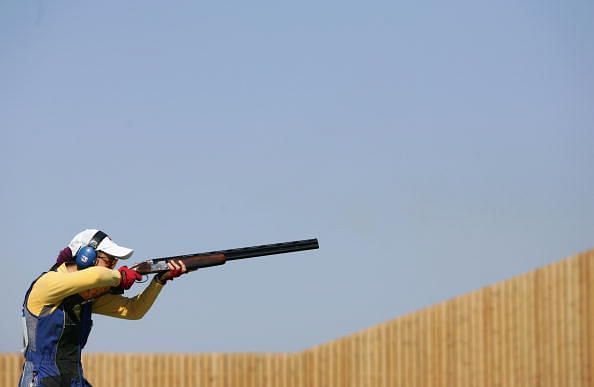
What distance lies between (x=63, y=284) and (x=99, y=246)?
392 millimetres

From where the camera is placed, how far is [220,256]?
8.49 meters

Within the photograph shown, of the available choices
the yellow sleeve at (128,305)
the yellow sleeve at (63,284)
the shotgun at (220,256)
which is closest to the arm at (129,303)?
the yellow sleeve at (128,305)

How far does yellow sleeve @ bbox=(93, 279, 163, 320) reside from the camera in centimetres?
753

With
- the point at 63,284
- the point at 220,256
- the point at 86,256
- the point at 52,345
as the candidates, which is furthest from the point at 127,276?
the point at 220,256

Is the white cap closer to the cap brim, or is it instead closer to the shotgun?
the cap brim

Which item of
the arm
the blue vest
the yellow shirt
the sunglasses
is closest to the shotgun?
the arm

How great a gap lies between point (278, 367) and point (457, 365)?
2.46 m

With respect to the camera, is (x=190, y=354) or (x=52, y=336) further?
(x=190, y=354)

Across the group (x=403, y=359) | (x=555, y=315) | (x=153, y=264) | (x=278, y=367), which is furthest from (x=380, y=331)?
(x=153, y=264)

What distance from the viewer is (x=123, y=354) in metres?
15.0

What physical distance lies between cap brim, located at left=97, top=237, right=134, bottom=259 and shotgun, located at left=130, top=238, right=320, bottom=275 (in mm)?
576

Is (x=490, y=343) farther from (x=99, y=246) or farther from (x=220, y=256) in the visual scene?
(x=99, y=246)

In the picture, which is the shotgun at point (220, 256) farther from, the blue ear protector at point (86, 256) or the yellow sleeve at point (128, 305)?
the blue ear protector at point (86, 256)

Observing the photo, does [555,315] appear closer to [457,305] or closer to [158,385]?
[457,305]
